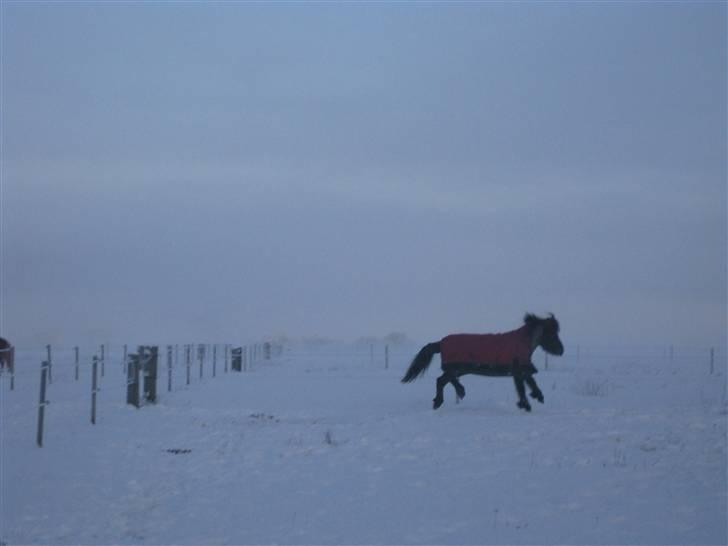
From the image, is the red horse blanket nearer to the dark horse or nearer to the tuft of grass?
the dark horse

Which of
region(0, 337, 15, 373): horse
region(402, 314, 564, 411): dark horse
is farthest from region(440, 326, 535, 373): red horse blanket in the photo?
region(0, 337, 15, 373): horse

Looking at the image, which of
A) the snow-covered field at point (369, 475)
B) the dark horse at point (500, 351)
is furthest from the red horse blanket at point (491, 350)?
the snow-covered field at point (369, 475)

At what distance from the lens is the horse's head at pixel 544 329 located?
15.9m

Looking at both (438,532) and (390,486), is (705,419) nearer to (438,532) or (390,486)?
(390,486)

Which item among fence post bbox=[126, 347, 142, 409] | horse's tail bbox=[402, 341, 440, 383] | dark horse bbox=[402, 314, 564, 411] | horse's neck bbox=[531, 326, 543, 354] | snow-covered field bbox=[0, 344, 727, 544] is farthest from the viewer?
fence post bbox=[126, 347, 142, 409]

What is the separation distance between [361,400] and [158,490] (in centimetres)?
1002

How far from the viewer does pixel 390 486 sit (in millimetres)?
9414

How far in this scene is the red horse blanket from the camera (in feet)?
51.2

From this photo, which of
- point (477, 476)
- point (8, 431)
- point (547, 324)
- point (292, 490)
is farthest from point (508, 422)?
point (8, 431)

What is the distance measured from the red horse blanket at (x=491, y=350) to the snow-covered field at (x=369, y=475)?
911mm

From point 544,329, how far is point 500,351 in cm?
93

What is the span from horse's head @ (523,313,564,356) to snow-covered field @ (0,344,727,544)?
123cm

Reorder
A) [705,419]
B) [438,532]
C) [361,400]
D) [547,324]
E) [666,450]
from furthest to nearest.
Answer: [361,400] → [547,324] → [705,419] → [666,450] → [438,532]

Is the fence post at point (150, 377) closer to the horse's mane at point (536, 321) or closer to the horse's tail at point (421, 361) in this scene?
the horse's tail at point (421, 361)
